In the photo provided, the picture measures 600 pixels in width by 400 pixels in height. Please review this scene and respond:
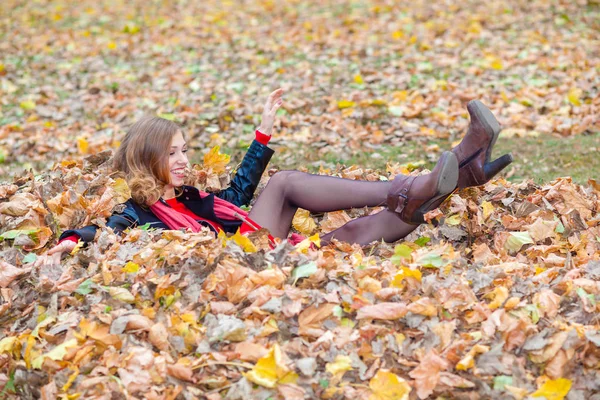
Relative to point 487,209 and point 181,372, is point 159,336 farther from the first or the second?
point 487,209

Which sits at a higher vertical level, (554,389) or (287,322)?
(287,322)

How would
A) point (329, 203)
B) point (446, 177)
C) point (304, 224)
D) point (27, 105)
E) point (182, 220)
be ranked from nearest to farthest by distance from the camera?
point (446, 177)
point (329, 203)
point (182, 220)
point (304, 224)
point (27, 105)

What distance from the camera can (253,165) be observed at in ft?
17.0

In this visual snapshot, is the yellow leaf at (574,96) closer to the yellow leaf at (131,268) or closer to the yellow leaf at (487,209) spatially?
the yellow leaf at (487,209)

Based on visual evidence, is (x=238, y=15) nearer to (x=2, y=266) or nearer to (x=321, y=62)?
(x=321, y=62)

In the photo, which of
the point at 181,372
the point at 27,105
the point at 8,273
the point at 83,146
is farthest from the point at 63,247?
the point at 27,105

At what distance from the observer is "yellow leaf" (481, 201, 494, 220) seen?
4.63m

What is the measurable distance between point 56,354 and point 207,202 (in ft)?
5.87

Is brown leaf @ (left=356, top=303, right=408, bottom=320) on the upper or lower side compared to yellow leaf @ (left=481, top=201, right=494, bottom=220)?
upper

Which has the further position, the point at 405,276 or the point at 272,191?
the point at 272,191

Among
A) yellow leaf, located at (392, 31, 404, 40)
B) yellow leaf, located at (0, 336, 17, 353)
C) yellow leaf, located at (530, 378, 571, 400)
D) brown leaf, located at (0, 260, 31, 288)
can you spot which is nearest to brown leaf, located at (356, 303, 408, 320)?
yellow leaf, located at (530, 378, 571, 400)

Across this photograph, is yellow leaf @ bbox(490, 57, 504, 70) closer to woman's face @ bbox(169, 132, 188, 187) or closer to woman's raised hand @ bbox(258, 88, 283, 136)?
woman's raised hand @ bbox(258, 88, 283, 136)

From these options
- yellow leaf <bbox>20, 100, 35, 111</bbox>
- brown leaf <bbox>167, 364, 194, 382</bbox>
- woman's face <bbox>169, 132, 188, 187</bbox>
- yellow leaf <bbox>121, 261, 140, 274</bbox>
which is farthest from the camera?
yellow leaf <bbox>20, 100, 35, 111</bbox>

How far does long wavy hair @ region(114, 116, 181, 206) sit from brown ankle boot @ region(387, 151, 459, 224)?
151cm
